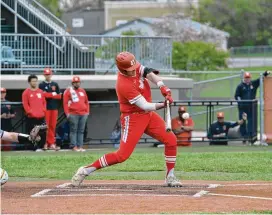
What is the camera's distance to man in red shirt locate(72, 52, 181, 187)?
12477mm

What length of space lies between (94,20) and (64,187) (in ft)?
186

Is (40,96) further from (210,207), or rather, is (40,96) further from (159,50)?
(210,207)

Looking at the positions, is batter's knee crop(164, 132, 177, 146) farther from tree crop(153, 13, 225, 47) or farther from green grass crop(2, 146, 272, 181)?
tree crop(153, 13, 225, 47)

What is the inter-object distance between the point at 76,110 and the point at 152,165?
16.7ft

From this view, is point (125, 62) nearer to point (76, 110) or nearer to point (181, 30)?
point (76, 110)

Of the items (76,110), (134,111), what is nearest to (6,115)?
(76,110)

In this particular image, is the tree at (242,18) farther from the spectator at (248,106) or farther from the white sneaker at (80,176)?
the white sneaker at (80,176)

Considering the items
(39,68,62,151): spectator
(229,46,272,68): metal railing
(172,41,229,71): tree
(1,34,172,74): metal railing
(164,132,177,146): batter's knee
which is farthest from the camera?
(229,46,272,68): metal railing

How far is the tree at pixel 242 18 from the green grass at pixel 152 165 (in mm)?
48904

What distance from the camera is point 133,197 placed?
11719 millimetres

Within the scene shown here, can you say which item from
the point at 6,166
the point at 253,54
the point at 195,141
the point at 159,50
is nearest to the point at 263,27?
the point at 253,54

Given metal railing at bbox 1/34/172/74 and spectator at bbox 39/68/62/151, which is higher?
metal railing at bbox 1/34/172/74

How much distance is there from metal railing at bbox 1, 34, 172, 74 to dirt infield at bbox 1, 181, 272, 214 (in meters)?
12.1

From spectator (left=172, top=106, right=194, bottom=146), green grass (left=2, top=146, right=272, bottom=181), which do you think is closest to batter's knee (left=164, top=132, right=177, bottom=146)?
green grass (left=2, top=146, right=272, bottom=181)
